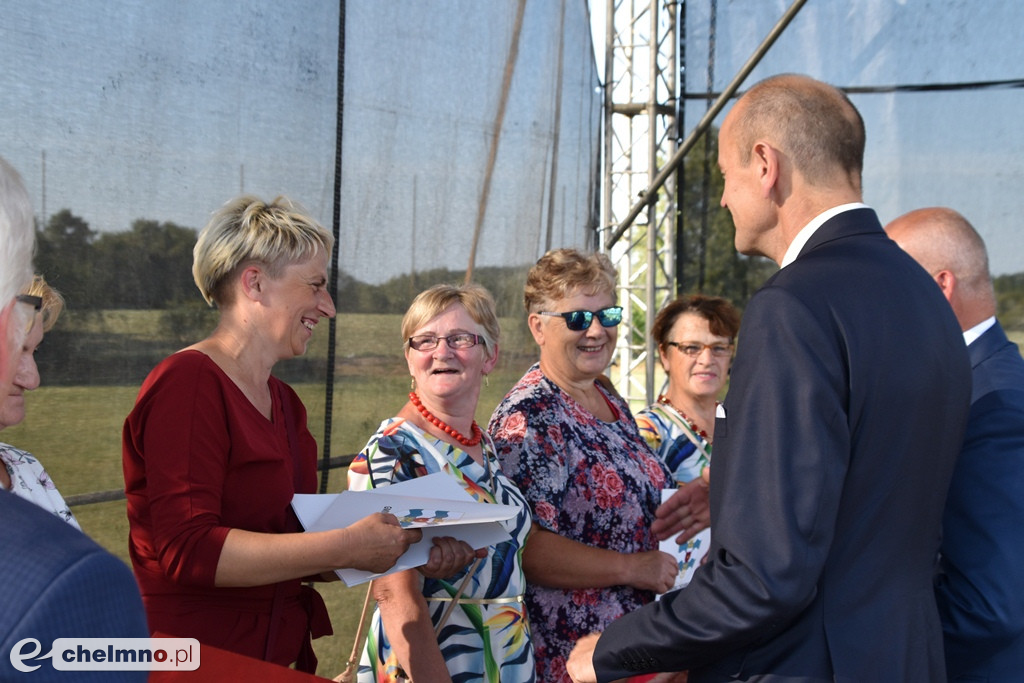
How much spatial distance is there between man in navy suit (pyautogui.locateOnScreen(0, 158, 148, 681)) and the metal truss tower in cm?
515

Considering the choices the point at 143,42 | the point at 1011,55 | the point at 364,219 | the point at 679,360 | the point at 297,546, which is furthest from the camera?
the point at 1011,55

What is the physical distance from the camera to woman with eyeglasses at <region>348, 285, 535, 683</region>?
6.29 feet

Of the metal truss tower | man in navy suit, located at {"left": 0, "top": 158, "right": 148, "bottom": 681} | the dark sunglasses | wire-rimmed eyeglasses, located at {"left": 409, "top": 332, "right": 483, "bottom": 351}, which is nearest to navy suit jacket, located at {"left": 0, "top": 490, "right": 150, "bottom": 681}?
man in navy suit, located at {"left": 0, "top": 158, "right": 148, "bottom": 681}

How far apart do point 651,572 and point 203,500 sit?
114 centimetres

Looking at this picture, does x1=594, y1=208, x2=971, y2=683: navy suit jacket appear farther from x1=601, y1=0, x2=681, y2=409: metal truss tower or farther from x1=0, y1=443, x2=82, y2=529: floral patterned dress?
x1=601, y1=0, x2=681, y2=409: metal truss tower

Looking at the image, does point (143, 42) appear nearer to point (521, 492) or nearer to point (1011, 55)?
point (521, 492)

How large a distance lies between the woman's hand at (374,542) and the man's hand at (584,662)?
1.23ft

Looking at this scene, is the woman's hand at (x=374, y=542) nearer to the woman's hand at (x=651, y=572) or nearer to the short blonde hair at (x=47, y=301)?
the short blonde hair at (x=47, y=301)

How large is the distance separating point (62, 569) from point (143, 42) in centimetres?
212

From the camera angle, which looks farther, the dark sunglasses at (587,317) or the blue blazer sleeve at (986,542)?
the dark sunglasses at (587,317)

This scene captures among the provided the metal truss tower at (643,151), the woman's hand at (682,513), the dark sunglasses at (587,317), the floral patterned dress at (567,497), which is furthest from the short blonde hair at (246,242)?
the metal truss tower at (643,151)

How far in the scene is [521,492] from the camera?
221 cm

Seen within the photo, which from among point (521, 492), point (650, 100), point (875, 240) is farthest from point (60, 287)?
point (650, 100)

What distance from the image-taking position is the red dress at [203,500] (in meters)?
1.65
